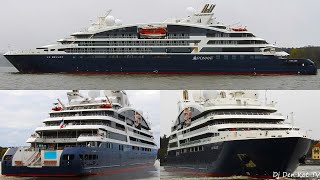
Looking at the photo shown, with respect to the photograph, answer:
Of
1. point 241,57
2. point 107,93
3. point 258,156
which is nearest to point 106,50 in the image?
point 241,57

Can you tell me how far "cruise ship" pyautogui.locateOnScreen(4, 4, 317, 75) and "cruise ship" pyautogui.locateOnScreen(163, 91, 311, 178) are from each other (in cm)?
1331

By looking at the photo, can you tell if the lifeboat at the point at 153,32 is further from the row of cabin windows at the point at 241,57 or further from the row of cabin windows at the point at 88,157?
the row of cabin windows at the point at 88,157

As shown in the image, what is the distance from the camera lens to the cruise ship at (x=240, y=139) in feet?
61.3

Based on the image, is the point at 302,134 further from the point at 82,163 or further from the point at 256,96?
the point at 82,163

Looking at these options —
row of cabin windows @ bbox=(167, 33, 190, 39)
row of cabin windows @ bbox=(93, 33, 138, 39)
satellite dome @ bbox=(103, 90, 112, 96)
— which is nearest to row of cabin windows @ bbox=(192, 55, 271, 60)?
row of cabin windows @ bbox=(167, 33, 190, 39)

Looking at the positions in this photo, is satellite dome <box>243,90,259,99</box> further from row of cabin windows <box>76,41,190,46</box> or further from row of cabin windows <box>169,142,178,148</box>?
row of cabin windows <box>76,41,190,46</box>

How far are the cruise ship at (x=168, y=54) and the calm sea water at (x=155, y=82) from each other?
1.17 m

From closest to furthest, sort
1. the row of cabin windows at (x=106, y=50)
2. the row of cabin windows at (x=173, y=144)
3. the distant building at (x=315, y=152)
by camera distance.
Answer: the distant building at (x=315, y=152) < the row of cabin windows at (x=173, y=144) < the row of cabin windows at (x=106, y=50)

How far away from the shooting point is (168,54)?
36.9m

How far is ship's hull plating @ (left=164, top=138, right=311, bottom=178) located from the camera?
18625 millimetres

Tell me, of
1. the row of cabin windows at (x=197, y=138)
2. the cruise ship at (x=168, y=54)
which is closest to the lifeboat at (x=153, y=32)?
the cruise ship at (x=168, y=54)

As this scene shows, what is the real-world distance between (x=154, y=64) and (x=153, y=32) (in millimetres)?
2447

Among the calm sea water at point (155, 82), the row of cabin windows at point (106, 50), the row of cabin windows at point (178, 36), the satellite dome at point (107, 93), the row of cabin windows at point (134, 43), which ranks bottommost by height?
the satellite dome at point (107, 93)

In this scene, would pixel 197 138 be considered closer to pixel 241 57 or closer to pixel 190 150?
pixel 190 150
